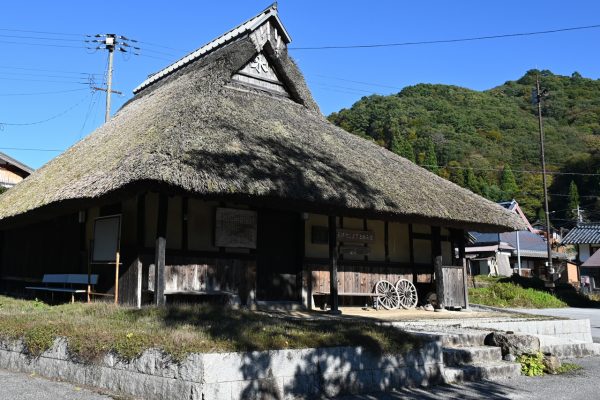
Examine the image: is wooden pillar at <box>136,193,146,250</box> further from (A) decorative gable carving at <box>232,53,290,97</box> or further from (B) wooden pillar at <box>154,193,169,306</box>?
(A) decorative gable carving at <box>232,53,290,97</box>

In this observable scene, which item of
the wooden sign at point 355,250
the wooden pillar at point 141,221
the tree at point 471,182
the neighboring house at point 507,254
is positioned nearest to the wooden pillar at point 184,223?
the wooden pillar at point 141,221

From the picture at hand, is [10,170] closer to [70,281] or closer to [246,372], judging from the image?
[70,281]

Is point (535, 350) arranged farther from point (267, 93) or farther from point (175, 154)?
point (267, 93)

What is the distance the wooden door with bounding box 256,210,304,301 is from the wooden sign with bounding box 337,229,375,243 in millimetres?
1292

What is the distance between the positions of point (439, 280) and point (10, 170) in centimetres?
2619

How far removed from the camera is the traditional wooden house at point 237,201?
32.9 feet

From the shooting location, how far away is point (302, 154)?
12.4 m

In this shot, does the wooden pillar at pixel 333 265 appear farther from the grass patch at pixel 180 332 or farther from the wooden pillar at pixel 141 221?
the grass patch at pixel 180 332

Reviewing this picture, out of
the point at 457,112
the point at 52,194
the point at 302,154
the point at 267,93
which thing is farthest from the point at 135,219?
the point at 457,112

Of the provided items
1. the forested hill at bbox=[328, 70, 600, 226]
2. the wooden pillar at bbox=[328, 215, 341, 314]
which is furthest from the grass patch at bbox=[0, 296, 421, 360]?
the forested hill at bbox=[328, 70, 600, 226]

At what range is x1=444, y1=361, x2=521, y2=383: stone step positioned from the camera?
7391 millimetres

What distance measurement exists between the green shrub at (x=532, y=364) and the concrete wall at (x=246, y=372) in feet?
6.14

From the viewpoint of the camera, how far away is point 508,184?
214ft

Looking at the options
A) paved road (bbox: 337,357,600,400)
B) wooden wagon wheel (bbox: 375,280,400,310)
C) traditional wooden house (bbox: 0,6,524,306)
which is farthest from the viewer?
wooden wagon wheel (bbox: 375,280,400,310)
